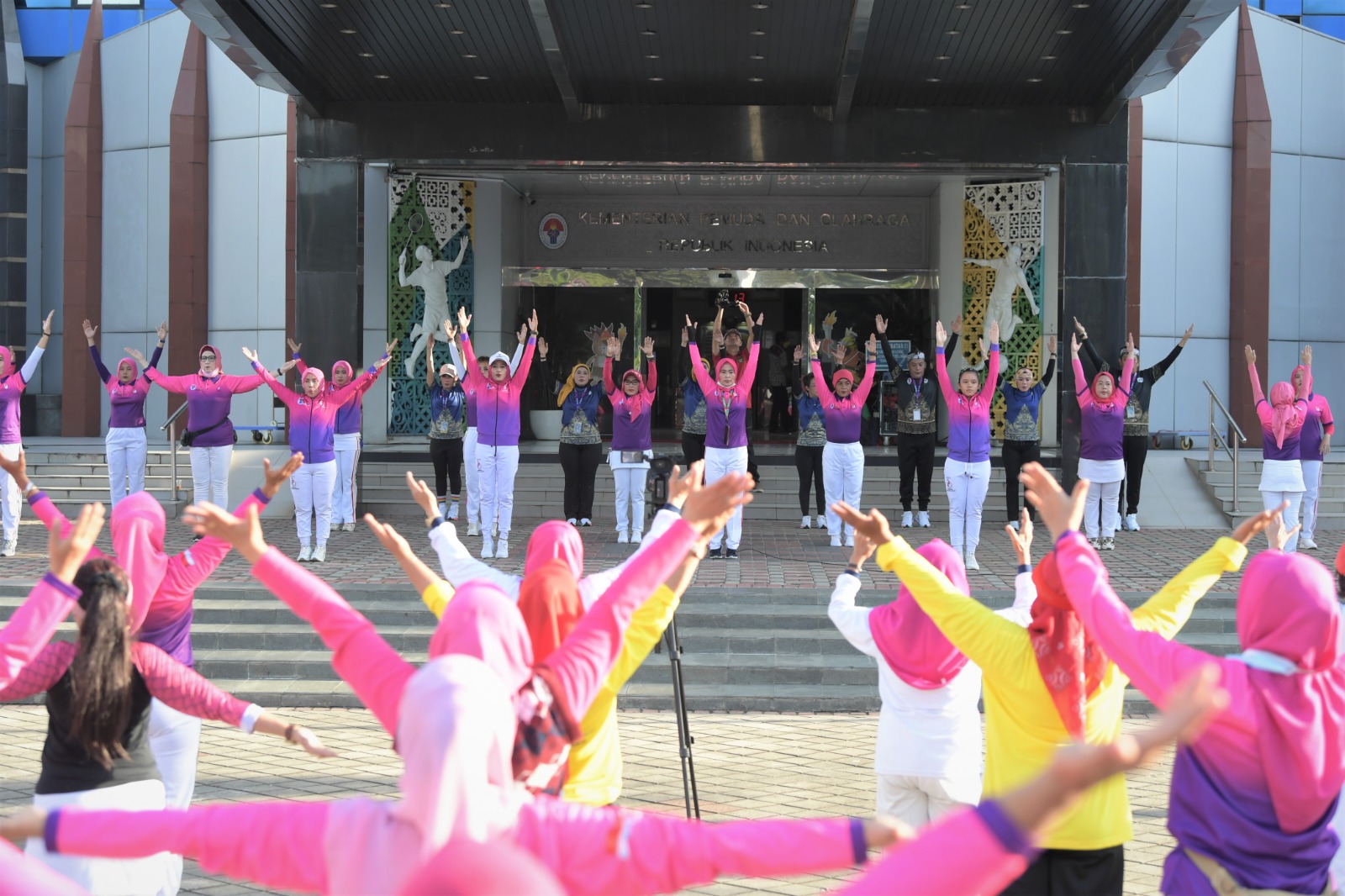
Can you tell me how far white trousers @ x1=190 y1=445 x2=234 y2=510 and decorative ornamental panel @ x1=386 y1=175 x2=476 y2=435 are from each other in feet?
15.9

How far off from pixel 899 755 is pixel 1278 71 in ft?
64.2

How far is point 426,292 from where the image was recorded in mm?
18391

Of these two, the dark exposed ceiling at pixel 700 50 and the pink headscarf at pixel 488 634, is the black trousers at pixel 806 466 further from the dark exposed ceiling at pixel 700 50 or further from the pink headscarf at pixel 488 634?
the pink headscarf at pixel 488 634

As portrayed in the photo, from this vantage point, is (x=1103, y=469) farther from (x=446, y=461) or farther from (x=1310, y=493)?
(x=446, y=461)

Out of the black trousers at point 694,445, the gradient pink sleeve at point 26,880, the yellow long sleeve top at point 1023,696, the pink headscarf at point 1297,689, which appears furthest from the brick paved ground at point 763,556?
the gradient pink sleeve at point 26,880

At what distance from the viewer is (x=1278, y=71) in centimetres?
2039

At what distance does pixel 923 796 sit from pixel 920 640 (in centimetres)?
61

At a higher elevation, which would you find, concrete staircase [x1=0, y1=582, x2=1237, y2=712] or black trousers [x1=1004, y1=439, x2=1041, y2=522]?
black trousers [x1=1004, y1=439, x2=1041, y2=522]

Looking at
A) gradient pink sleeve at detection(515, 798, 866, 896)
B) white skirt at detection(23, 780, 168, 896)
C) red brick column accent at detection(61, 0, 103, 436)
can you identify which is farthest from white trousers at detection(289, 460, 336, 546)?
red brick column accent at detection(61, 0, 103, 436)

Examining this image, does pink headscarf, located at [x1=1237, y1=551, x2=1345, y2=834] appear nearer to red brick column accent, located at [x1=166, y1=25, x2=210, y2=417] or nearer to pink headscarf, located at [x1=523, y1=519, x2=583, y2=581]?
pink headscarf, located at [x1=523, y1=519, x2=583, y2=581]

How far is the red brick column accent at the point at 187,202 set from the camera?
20625mm

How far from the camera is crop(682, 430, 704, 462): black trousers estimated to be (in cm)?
1432

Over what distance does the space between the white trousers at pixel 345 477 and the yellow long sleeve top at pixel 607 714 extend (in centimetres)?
1070

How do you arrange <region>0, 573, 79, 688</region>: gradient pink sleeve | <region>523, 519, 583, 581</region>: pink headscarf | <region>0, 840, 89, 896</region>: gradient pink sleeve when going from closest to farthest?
<region>0, 840, 89, 896</region>: gradient pink sleeve → <region>0, 573, 79, 688</region>: gradient pink sleeve → <region>523, 519, 583, 581</region>: pink headscarf
